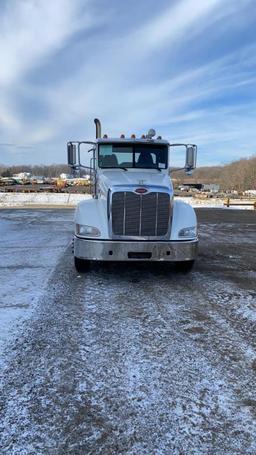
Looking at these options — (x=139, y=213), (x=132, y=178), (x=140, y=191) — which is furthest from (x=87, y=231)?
(x=132, y=178)

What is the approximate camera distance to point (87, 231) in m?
5.81

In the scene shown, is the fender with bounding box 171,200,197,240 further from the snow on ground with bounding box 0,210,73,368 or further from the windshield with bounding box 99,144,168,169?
the snow on ground with bounding box 0,210,73,368

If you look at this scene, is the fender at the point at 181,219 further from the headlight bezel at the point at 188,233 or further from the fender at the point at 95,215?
the fender at the point at 95,215

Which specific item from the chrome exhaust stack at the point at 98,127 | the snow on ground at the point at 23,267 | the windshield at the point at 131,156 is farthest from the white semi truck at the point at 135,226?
the chrome exhaust stack at the point at 98,127

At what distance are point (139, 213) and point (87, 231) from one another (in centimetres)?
87

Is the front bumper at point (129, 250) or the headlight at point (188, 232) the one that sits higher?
the headlight at point (188, 232)

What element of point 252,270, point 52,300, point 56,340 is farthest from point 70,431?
point 252,270

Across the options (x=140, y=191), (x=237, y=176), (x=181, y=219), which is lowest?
(x=237, y=176)

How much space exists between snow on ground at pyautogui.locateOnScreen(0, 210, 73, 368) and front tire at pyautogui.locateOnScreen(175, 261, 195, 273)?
231 centimetres

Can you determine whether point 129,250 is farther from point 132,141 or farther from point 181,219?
point 132,141

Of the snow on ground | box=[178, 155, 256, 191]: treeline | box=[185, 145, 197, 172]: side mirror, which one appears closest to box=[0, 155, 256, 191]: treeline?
box=[178, 155, 256, 191]: treeline

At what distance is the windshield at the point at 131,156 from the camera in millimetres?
7418

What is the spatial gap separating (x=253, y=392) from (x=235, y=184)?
449ft

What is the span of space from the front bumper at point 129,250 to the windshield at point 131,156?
2.21m
